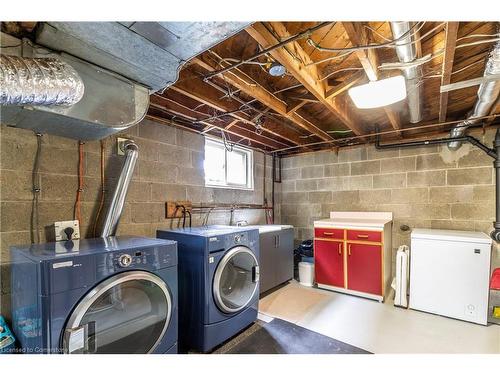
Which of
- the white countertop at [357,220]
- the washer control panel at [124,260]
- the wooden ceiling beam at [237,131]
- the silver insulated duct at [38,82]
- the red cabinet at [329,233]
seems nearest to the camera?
the silver insulated duct at [38,82]

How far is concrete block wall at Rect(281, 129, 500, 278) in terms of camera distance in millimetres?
2752

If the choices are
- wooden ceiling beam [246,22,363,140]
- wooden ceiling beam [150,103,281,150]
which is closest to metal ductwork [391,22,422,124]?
wooden ceiling beam [246,22,363,140]

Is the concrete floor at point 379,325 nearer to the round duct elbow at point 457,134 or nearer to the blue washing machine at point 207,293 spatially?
the blue washing machine at point 207,293

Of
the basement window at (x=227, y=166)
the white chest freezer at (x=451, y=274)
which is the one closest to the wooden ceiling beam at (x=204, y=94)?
the basement window at (x=227, y=166)

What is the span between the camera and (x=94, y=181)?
1949mm

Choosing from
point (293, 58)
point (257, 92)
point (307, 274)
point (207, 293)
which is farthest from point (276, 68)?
point (307, 274)

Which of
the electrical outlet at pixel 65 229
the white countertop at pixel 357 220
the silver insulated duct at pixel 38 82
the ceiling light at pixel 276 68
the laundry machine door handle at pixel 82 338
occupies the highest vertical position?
the ceiling light at pixel 276 68

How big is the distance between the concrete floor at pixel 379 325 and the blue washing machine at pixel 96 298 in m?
1.40

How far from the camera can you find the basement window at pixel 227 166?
3.11m

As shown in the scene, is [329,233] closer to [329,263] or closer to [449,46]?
[329,263]

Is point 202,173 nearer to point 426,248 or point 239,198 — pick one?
point 239,198

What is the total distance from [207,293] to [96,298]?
2.77ft

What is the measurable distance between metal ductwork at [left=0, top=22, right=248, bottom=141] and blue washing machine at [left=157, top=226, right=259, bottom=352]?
3.48 feet
